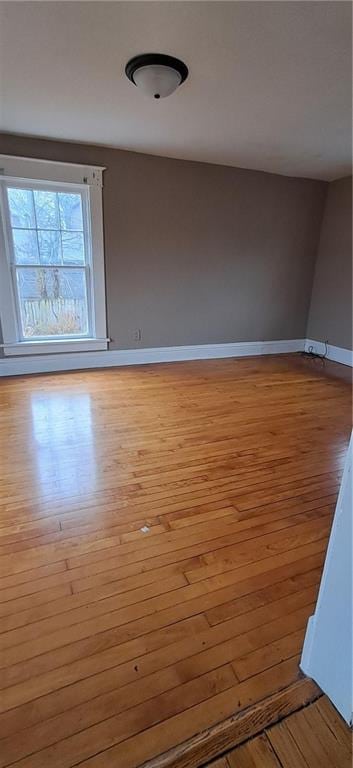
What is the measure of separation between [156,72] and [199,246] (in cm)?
230

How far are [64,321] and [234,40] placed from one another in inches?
112

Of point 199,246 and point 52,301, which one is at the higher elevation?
point 199,246

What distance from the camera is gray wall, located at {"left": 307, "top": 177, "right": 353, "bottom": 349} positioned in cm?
458

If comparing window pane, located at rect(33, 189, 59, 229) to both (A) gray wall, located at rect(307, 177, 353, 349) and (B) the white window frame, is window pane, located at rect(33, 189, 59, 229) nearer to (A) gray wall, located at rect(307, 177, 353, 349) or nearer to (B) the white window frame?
(B) the white window frame

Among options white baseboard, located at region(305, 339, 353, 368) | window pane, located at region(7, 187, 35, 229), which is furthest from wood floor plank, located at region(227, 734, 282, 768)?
white baseboard, located at region(305, 339, 353, 368)

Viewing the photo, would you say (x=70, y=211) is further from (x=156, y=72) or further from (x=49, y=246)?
(x=156, y=72)

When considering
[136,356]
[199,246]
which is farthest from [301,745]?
[199,246]

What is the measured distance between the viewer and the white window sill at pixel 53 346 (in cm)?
376

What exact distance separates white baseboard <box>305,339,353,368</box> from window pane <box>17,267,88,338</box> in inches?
130

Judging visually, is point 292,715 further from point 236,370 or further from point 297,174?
point 297,174

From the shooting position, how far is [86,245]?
12.6 ft

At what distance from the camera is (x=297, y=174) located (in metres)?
4.45

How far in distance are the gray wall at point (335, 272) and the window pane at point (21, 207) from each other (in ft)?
12.4

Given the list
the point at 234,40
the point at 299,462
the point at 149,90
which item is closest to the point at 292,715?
A: the point at 299,462
